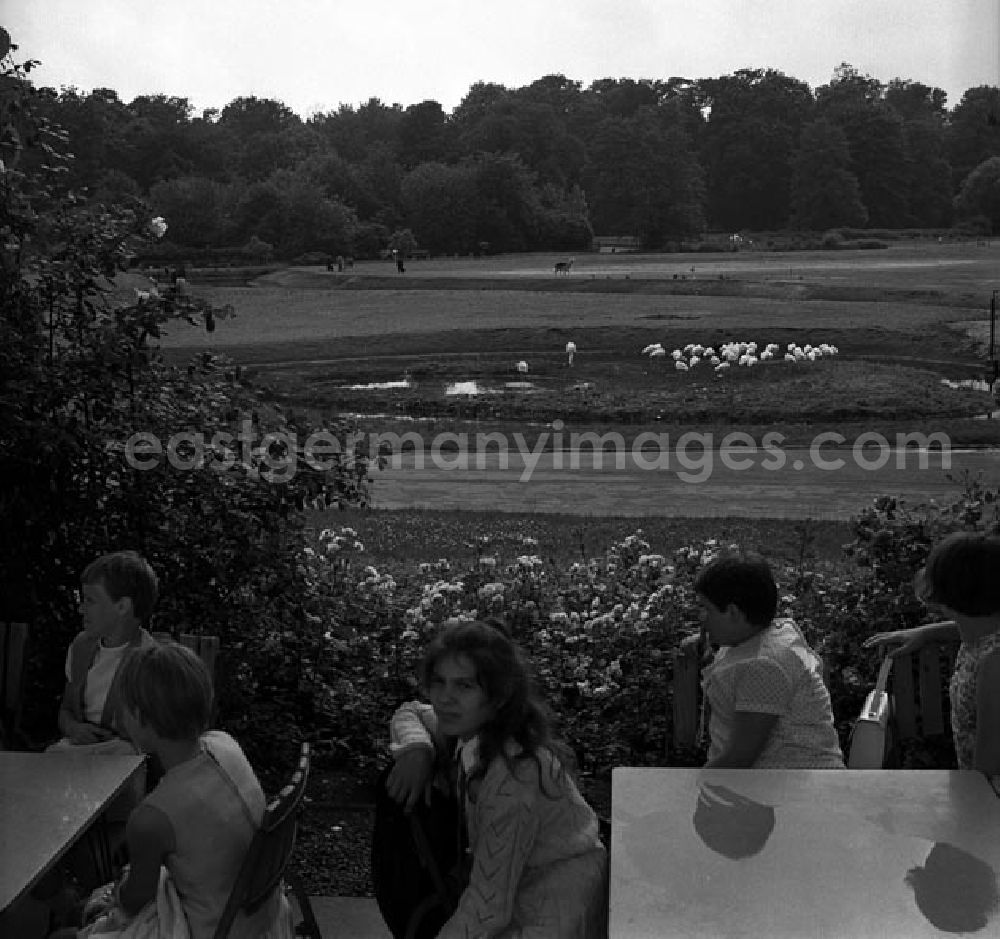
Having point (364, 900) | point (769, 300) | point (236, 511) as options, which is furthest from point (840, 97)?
point (769, 300)

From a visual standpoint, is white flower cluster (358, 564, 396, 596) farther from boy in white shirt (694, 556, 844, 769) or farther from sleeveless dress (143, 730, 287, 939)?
sleeveless dress (143, 730, 287, 939)

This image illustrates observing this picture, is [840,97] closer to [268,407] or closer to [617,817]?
[268,407]

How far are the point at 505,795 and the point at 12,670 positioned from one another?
1.85 meters

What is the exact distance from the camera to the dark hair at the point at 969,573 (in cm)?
307

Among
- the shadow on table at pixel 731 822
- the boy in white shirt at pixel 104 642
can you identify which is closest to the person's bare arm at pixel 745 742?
the shadow on table at pixel 731 822

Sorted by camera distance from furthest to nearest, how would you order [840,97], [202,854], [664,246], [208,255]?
[664,246] < [208,255] < [840,97] < [202,854]

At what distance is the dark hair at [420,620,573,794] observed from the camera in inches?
101

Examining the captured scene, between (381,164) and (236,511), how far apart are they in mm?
6147

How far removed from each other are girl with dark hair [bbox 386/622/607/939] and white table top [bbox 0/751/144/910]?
Result: 0.59 meters

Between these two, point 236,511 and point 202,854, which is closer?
point 202,854

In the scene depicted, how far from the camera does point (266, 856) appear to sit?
2416 millimetres

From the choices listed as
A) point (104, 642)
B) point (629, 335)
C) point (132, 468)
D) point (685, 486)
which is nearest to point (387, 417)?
point (685, 486)

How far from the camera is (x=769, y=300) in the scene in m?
33.7

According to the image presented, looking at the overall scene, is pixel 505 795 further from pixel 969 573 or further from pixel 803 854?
pixel 969 573
